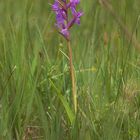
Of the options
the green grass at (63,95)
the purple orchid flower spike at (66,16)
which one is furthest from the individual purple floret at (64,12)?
the green grass at (63,95)

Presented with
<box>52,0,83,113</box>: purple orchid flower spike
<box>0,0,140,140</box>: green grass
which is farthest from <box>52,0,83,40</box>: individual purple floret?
<box>0,0,140,140</box>: green grass

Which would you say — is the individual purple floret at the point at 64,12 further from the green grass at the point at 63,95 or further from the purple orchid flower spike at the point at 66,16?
the green grass at the point at 63,95

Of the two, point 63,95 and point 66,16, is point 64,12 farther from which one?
point 63,95

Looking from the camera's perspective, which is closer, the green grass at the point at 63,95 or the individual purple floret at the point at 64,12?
the green grass at the point at 63,95

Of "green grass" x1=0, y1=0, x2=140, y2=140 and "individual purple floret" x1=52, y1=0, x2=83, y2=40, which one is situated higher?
"individual purple floret" x1=52, y1=0, x2=83, y2=40

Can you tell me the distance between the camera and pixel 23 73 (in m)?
2.36

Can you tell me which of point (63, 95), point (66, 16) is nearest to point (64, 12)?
point (66, 16)

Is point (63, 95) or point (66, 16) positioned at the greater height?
point (66, 16)

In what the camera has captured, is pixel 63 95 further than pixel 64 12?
Yes

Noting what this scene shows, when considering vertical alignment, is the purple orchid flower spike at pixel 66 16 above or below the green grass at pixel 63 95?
above

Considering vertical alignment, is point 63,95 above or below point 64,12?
below

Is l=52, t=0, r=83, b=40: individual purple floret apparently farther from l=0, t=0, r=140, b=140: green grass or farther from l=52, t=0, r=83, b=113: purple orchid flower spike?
l=0, t=0, r=140, b=140: green grass

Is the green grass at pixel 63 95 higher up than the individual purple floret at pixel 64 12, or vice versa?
the individual purple floret at pixel 64 12

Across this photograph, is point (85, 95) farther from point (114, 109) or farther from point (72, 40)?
point (72, 40)
